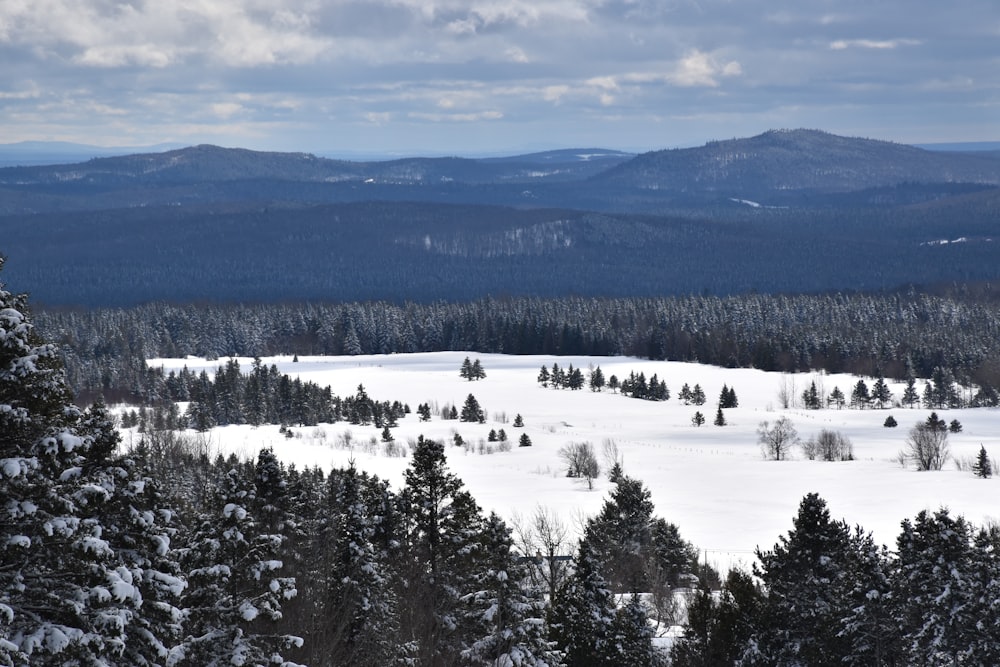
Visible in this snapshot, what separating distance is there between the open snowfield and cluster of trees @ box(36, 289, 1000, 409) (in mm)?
9951

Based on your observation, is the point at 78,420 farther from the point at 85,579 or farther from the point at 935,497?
the point at 935,497

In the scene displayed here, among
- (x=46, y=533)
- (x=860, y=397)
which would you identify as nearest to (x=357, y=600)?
(x=46, y=533)

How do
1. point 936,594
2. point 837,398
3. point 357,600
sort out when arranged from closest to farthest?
point 357,600 < point 936,594 < point 837,398

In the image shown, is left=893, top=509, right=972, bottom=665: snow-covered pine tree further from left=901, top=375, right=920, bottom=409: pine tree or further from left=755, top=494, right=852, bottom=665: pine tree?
left=901, top=375, right=920, bottom=409: pine tree

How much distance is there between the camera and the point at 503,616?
2117cm

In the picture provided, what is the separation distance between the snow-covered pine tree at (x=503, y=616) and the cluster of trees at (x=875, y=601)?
6.44m

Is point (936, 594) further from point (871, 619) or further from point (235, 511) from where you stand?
point (235, 511)

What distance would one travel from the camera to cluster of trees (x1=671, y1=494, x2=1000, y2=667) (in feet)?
75.4

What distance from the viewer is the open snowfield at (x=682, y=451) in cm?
6475

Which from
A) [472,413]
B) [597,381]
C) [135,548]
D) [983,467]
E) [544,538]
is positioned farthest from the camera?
[597,381]

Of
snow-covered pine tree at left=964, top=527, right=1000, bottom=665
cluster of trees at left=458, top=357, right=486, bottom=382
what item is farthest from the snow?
cluster of trees at left=458, top=357, right=486, bottom=382

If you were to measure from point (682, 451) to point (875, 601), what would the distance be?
67.8 m

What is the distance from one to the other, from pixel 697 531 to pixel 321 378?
89500 mm

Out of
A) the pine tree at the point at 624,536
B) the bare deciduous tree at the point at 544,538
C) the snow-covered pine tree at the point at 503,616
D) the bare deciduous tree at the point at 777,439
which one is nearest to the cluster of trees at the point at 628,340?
the bare deciduous tree at the point at 777,439
